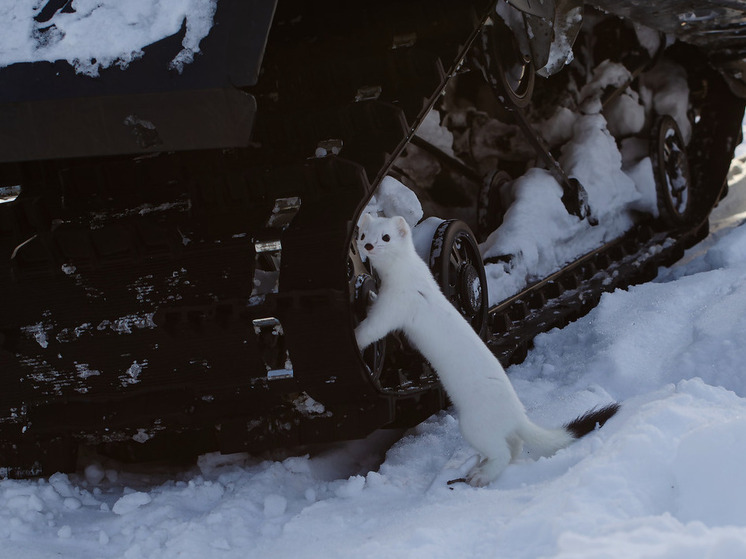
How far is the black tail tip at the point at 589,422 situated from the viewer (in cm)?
281

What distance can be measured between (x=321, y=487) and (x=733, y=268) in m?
2.65

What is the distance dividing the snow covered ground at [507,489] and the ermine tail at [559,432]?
5 cm

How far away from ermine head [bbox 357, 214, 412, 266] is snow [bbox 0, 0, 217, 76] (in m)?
1.06

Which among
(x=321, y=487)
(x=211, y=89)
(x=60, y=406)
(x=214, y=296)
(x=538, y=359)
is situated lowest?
(x=538, y=359)

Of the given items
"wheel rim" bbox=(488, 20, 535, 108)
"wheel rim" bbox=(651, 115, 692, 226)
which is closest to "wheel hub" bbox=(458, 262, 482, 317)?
"wheel rim" bbox=(488, 20, 535, 108)

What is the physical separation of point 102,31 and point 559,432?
1.72m

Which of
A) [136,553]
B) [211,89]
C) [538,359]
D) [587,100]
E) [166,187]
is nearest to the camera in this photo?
[211,89]

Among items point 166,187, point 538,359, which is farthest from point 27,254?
point 538,359

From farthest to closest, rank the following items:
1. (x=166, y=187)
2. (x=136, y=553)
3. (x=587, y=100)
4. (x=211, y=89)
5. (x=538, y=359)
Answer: (x=587, y=100) < (x=538, y=359) < (x=166, y=187) < (x=136, y=553) < (x=211, y=89)

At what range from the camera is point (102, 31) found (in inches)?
86.2

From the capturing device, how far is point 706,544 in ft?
5.55

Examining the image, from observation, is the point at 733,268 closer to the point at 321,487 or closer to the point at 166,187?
the point at 321,487

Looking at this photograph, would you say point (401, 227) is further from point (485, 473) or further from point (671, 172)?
point (671, 172)

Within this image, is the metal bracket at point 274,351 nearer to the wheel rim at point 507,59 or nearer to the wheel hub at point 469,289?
the wheel hub at point 469,289
